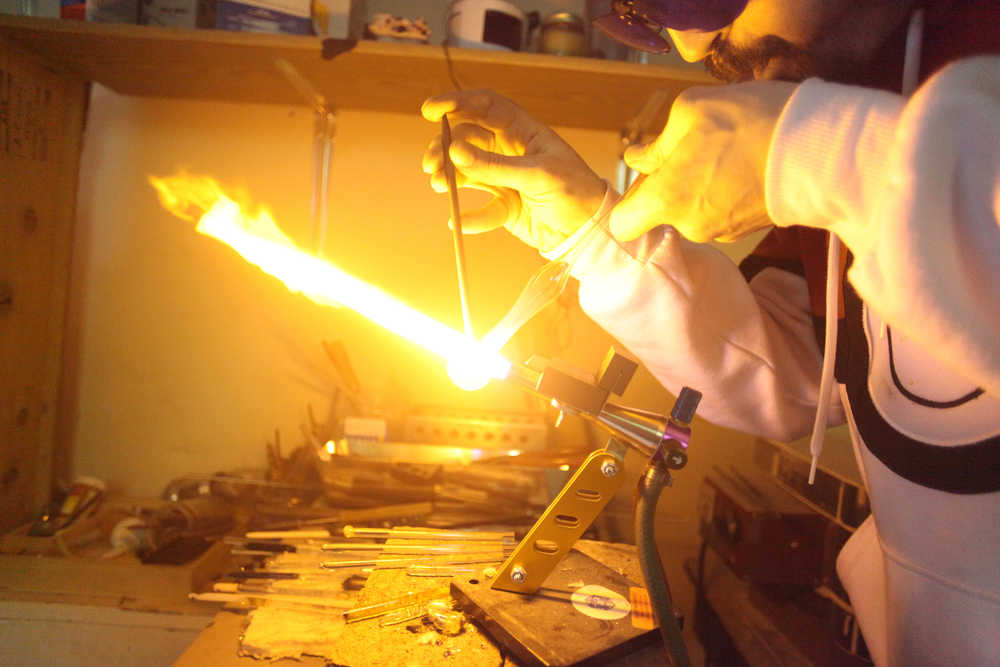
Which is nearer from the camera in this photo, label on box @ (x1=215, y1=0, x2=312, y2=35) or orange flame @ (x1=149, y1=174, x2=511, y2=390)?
orange flame @ (x1=149, y1=174, x2=511, y2=390)

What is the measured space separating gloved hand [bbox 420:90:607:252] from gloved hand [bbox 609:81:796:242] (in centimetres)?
17

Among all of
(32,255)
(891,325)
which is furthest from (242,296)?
(891,325)

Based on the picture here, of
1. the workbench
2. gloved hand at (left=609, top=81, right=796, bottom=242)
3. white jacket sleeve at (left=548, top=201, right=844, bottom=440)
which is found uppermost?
gloved hand at (left=609, top=81, right=796, bottom=242)

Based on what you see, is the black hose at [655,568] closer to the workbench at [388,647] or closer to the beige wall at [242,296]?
the workbench at [388,647]

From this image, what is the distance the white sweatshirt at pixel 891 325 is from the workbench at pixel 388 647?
0.33 m

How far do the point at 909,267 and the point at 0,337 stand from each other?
1.68 m

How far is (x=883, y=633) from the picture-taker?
791mm

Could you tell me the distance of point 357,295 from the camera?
2.45 feet

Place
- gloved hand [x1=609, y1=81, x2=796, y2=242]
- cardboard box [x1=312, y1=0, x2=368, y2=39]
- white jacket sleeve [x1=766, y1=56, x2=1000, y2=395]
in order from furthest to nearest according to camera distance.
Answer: cardboard box [x1=312, y1=0, x2=368, y2=39] → gloved hand [x1=609, y1=81, x2=796, y2=242] → white jacket sleeve [x1=766, y1=56, x2=1000, y2=395]

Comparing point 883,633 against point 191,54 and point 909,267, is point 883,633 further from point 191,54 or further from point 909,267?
point 191,54

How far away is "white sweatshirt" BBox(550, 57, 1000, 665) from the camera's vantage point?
42 centimetres

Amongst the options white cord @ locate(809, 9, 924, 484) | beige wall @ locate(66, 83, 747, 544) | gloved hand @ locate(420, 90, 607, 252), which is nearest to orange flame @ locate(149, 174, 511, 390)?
gloved hand @ locate(420, 90, 607, 252)

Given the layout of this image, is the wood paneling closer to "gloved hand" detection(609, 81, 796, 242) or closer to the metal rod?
the metal rod

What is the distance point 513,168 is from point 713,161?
276mm
